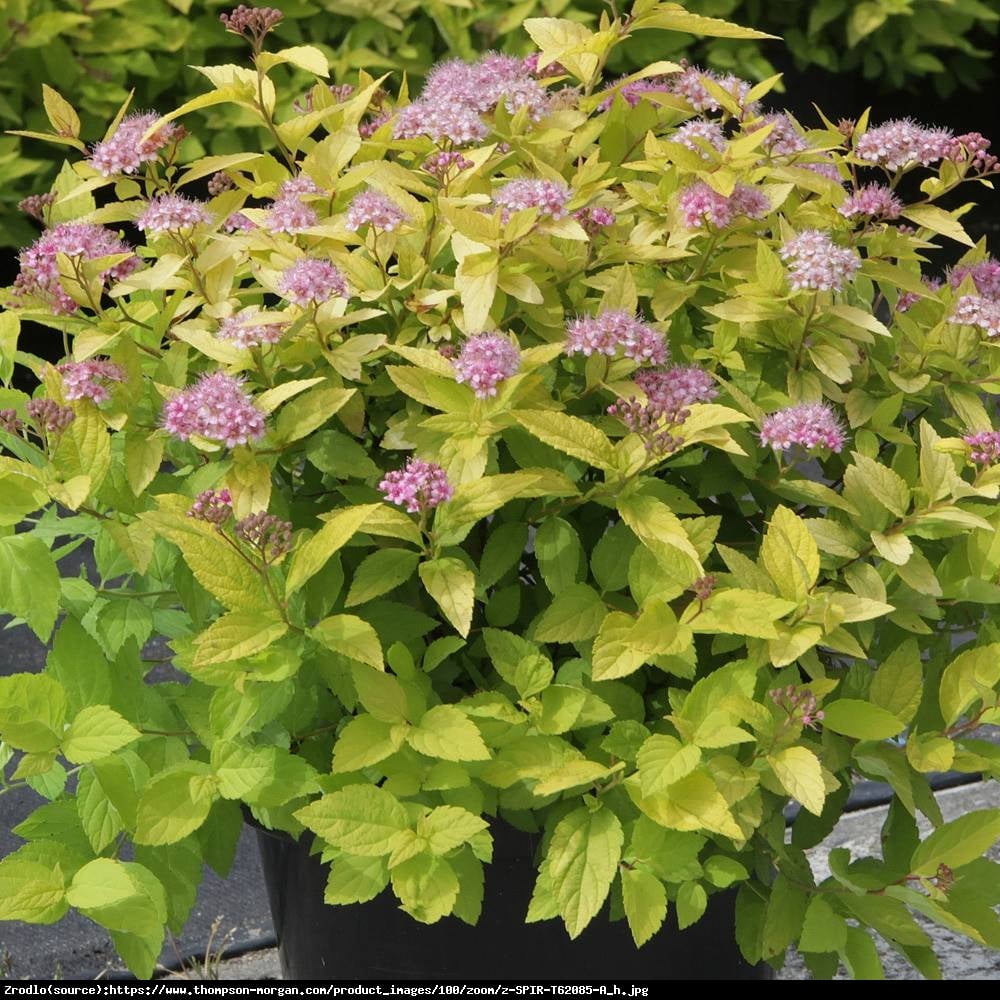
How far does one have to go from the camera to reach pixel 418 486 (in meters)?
1.31

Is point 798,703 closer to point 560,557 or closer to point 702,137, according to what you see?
point 560,557

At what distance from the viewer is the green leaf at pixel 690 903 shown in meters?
1.43

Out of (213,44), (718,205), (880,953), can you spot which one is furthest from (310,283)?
(213,44)

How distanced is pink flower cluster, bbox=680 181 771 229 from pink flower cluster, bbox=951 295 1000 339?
0.22 meters

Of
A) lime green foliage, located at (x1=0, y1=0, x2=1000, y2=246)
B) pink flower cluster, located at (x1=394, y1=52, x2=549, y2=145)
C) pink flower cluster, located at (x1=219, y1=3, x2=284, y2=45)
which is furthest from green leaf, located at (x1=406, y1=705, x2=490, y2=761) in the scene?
lime green foliage, located at (x1=0, y1=0, x2=1000, y2=246)

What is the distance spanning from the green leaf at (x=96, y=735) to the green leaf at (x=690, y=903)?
0.52 metres

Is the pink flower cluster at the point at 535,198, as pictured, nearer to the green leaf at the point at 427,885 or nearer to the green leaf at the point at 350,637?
the green leaf at the point at 350,637

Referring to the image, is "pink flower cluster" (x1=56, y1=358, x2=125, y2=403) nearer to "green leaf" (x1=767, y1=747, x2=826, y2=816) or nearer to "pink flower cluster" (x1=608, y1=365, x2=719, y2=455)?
"pink flower cluster" (x1=608, y1=365, x2=719, y2=455)

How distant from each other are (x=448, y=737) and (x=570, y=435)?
0.29m

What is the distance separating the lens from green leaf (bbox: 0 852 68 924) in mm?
1340

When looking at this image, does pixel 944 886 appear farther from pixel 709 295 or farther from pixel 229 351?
pixel 229 351

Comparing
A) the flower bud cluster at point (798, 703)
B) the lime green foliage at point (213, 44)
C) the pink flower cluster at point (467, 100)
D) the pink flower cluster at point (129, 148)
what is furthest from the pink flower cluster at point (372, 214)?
the lime green foliage at point (213, 44)

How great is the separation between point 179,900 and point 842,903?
2.13 feet

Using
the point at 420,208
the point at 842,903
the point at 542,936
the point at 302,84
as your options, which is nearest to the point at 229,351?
the point at 420,208
